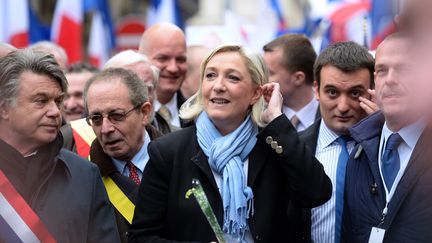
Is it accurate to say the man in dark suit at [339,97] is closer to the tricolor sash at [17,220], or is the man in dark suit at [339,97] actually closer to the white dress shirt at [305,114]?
the white dress shirt at [305,114]

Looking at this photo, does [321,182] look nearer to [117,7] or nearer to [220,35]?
[220,35]

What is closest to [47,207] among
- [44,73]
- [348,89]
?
[44,73]

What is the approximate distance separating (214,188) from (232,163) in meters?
0.15

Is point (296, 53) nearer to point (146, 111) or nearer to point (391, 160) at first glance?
point (146, 111)

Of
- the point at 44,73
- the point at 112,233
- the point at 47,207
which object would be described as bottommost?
the point at 112,233

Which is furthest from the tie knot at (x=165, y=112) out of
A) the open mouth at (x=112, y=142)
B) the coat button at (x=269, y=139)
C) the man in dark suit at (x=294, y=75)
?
the coat button at (x=269, y=139)

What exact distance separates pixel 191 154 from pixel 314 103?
293cm

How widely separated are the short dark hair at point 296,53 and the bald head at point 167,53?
2.76 ft

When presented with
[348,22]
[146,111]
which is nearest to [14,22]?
[348,22]

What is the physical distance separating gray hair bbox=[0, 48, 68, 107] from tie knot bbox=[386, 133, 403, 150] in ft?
5.62

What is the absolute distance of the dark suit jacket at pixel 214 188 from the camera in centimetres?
318

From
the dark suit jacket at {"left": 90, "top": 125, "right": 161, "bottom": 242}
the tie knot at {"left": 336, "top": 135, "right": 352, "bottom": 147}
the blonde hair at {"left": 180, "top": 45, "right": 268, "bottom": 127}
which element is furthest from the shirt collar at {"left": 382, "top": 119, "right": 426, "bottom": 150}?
the dark suit jacket at {"left": 90, "top": 125, "right": 161, "bottom": 242}

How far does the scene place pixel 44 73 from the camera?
130 inches

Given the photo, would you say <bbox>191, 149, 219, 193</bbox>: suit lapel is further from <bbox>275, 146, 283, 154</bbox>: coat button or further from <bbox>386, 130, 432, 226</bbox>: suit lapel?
<bbox>386, 130, 432, 226</bbox>: suit lapel
